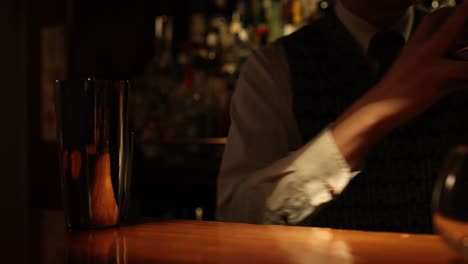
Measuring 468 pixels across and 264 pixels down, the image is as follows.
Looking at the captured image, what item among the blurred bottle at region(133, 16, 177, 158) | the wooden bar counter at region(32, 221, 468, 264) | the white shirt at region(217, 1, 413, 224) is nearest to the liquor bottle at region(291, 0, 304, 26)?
Answer: the blurred bottle at region(133, 16, 177, 158)

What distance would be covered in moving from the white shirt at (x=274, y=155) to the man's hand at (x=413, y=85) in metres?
0.05

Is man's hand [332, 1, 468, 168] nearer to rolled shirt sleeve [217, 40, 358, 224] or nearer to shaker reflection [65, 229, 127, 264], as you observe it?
rolled shirt sleeve [217, 40, 358, 224]

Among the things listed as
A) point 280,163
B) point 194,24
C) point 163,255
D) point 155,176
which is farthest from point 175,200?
point 163,255

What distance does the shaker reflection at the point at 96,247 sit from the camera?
0.59 meters

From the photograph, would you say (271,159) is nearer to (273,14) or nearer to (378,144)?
(378,144)

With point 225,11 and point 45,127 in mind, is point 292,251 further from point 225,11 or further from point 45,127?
point 45,127

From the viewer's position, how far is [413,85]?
881 mm

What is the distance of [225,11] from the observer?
104 inches

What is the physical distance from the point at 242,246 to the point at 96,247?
0.16 m

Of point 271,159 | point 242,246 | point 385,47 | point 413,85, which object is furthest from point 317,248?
point 385,47

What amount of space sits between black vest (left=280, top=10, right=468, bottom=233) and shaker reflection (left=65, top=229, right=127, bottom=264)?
1.85 feet

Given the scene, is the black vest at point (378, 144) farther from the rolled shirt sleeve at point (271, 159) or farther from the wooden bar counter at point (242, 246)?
the wooden bar counter at point (242, 246)

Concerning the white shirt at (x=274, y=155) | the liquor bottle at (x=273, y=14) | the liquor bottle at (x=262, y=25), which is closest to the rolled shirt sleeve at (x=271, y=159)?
the white shirt at (x=274, y=155)

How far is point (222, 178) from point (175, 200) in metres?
1.04
